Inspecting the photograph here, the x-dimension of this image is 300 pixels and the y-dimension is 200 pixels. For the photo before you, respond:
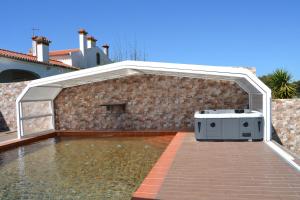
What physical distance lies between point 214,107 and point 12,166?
10178 mm

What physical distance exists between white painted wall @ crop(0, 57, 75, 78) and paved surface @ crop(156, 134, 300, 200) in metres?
18.1

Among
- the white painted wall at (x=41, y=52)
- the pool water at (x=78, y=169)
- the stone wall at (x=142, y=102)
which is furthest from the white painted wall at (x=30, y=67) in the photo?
the pool water at (x=78, y=169)

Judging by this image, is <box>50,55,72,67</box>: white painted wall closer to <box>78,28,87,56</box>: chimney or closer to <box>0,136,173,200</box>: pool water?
<box>78,28,87,56</box>: chimney

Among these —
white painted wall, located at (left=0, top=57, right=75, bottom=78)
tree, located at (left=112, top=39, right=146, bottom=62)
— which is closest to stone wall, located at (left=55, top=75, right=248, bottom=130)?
white painted wall, located at (left=0, top=57, right=75, bottom=78)

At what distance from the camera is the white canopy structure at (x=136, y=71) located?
10781 millimetres

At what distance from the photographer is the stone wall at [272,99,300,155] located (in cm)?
1366

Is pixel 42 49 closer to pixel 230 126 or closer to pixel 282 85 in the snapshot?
pixel 282 85

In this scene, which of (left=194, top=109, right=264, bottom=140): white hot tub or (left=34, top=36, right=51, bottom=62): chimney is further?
(left=34, top=36, right=51, bottom=62): chimney

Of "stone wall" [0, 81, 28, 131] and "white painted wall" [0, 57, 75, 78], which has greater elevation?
"white painted wall" [0, 57, 75, 78]

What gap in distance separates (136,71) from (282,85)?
1216cm

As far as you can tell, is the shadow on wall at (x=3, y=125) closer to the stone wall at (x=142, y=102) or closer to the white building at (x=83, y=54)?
the stone wall at (x=142, y=102)

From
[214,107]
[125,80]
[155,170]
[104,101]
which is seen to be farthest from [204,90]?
[155,170]

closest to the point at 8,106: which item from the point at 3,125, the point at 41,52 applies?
the point at 3,125

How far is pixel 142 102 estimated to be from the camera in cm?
1677
